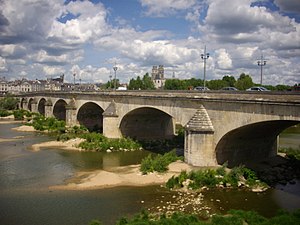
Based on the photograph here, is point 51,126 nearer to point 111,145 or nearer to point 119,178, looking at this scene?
point 111,145

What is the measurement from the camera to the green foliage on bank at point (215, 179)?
23.4 m

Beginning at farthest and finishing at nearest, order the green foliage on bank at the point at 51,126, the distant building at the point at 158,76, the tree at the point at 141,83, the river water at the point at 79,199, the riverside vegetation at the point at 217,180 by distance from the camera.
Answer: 1. the distant building at the point at 158,76
2. the tree at the point at 141,83
3. the green foliage on bank at the point at 51,126
4. the riverside vegetation at the point at 217,180
5. the river water at the point at 79,199

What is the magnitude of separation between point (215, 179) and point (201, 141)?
13.1 ft

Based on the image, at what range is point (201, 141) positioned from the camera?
26750 mm

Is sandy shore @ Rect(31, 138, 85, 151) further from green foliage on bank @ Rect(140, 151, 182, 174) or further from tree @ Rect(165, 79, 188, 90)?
tree @ Rect(165, 79, 188, 90)

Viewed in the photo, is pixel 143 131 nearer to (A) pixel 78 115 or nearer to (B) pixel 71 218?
(A) pixel 78 115

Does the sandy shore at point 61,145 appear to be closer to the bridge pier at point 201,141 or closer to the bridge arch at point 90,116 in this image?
the bridge arch at point 90,116

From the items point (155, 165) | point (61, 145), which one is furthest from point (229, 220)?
point (61, 145)

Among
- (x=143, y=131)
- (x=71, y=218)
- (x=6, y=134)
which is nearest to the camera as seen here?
(x=71, y=218)

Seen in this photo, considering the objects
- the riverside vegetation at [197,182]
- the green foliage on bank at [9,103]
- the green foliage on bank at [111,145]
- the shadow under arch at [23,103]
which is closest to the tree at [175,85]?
the shadow under arch at [23,103]

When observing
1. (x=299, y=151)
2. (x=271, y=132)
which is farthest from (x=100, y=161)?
(x=299, y=151)

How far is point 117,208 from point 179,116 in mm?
13323

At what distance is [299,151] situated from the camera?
1284 inches

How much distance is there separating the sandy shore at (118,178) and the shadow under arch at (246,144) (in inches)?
130
